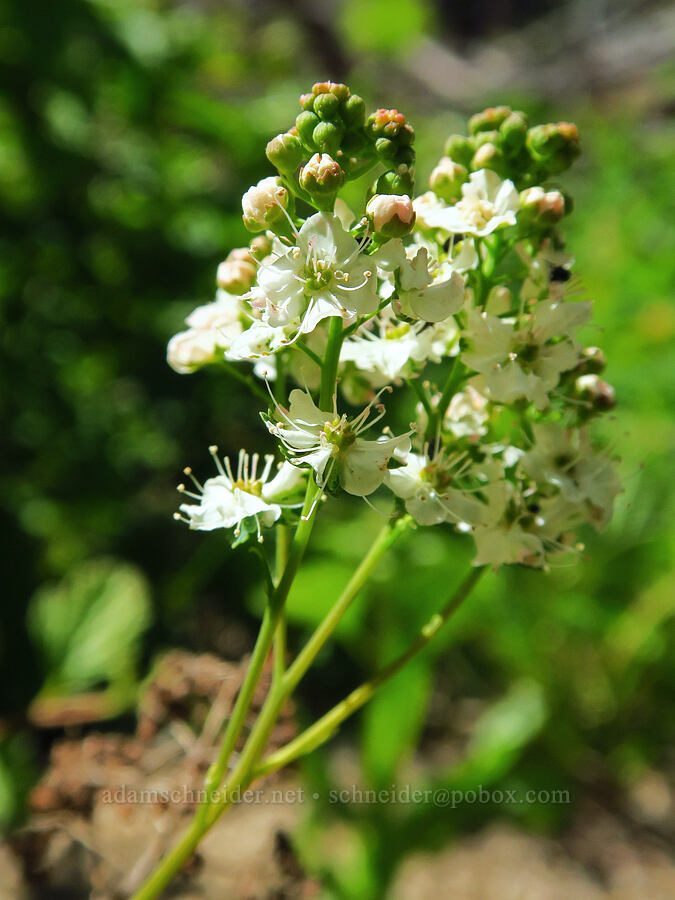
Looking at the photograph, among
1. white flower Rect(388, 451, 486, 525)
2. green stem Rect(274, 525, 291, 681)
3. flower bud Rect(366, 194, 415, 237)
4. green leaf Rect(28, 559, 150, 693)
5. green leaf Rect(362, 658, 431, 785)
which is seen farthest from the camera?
green leaf Rect(362, 658, 431, 785)

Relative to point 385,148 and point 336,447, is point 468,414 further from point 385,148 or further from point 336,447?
point 385,148

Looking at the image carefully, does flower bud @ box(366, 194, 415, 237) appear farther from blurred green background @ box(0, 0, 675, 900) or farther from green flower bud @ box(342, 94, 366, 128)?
blurred green background @ box(0, 0, 675, 900)

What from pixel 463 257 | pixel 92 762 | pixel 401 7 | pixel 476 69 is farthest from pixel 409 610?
pixel 476 69

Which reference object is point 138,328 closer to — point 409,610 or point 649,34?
point 409,610

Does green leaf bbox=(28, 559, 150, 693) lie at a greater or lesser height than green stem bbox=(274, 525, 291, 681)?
lesser

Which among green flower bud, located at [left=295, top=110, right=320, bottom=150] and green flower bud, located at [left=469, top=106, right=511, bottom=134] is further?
green flower bud, located at [left=469, top=106, right=511, bottom=134]

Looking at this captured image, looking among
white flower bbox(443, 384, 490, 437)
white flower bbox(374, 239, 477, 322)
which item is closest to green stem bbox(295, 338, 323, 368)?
white flower bbox(374, 239, 477, 322)

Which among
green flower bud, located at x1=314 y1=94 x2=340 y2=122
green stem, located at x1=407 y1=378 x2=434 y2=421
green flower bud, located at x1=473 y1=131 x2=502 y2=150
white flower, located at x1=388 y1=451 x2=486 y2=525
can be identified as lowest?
white flower, located at x1=388 y1=451 x2=486 y2=525
